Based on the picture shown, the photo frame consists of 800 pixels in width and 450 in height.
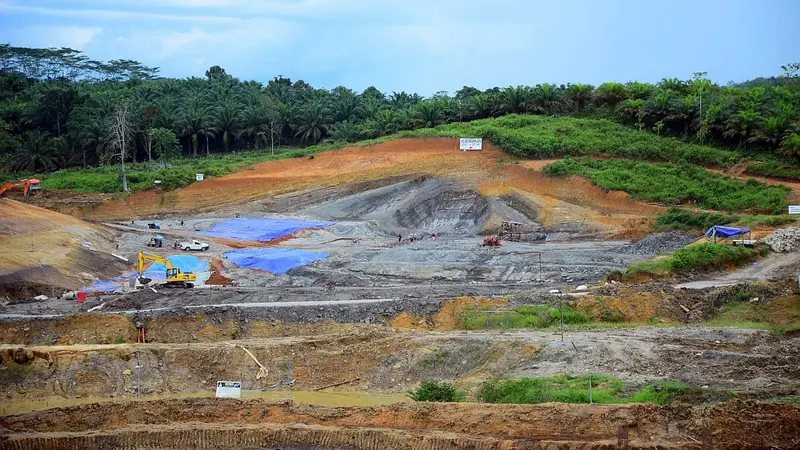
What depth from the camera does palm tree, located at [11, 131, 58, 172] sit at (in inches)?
3014

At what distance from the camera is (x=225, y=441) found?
23.5 m

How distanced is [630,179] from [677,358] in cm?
3061

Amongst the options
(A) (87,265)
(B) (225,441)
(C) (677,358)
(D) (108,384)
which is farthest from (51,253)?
(C) (677,358)

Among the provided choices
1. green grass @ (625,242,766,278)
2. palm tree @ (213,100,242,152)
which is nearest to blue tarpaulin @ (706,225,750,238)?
green grass @ (625,242,766,278)

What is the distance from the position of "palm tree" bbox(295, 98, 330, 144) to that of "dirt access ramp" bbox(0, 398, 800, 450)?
179 ft

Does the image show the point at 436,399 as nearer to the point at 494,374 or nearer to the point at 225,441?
the point at 494,374

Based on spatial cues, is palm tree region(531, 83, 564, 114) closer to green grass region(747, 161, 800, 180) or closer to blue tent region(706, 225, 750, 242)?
green grass region(747, 161, 800, 180)

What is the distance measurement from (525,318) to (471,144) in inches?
1220

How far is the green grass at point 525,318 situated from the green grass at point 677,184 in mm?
21664

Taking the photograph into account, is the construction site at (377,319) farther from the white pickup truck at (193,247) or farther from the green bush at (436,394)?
the green bush at (436,394)

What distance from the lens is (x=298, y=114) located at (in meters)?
79.8

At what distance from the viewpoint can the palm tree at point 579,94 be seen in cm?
7200

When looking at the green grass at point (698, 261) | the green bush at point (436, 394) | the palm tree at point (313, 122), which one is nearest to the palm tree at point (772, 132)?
the green grass at point (698, 261)

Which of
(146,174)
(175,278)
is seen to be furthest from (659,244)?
(146,174)
